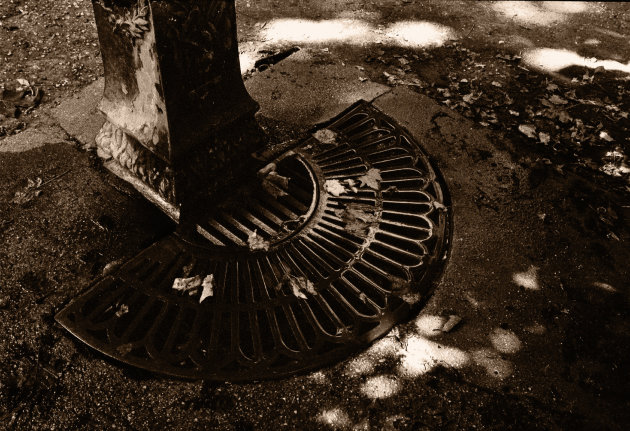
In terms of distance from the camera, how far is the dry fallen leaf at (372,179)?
Result: 8.57 ft

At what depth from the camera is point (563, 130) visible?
315 centimetres

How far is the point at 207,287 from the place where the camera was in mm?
2113

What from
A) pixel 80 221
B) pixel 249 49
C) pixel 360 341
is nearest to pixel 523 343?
pixel 360 341

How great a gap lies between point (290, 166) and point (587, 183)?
177cm

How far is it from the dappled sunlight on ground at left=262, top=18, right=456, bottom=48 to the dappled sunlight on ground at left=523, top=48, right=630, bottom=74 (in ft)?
2.25

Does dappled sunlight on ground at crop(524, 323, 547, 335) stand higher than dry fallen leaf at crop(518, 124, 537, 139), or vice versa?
dry fallen leaf at crop(518, 124, 537, 139)

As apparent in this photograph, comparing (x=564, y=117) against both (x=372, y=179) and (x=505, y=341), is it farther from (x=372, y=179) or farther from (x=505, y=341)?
(x=505, y=341)

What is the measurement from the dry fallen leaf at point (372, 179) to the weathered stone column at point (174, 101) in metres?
0.63

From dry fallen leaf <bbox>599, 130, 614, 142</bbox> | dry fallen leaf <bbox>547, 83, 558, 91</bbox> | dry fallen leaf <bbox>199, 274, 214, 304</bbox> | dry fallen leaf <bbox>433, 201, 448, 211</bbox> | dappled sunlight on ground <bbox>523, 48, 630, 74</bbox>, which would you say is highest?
dappled sunlight on ground <bbox>523, 48, 630, 74</bbox>

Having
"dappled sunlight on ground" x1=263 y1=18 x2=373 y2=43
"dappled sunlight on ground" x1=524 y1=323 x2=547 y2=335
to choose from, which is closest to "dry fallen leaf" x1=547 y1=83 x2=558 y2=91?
"dappled sunlight on ground" x1=263 y1=18 x2=373 y2=43

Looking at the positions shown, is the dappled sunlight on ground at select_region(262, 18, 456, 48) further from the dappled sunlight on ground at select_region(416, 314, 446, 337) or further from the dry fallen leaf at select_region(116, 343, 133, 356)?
the dry fallen leaf at select_region(116, 343, 133, 356)

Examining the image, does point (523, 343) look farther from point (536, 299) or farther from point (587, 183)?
point (587, 183)

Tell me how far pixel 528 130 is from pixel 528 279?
4.21 feet

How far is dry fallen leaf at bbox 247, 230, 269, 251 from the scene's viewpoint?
7.51 feet
